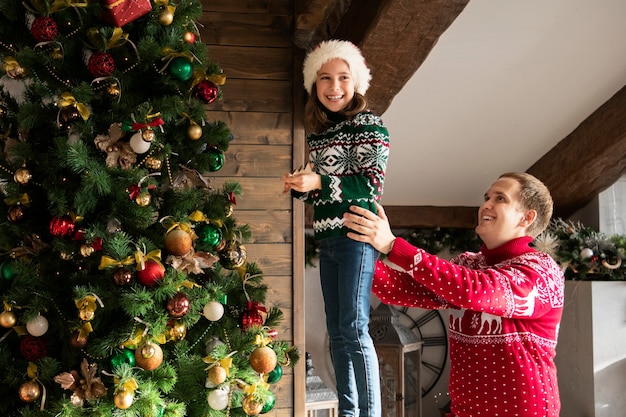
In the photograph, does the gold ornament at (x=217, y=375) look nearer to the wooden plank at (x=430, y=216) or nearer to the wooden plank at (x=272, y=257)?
the wooden plank at (x=272, y=257)

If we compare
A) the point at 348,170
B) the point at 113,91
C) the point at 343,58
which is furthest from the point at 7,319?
the point at 343,58

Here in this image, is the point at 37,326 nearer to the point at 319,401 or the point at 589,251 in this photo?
the point at 319,401

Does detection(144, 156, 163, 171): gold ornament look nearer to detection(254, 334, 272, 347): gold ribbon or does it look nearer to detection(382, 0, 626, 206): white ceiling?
detection(254, 334, 272, 347): gold ribbon

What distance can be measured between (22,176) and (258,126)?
134cm

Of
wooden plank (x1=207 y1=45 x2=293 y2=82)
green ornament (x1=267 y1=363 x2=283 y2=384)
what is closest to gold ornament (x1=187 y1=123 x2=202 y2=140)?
green ornament (x1=267 y1=363 x2=283 y2=384)

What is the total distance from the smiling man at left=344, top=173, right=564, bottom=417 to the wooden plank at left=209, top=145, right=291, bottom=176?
1.08m

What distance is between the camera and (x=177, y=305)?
161cm

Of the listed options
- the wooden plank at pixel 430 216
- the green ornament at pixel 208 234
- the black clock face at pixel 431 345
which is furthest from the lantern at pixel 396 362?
the green ornament at pixel 208 234

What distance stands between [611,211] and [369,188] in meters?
2.99

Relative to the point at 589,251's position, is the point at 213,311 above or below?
below

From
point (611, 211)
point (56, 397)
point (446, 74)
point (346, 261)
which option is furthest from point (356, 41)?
point (611, 211)

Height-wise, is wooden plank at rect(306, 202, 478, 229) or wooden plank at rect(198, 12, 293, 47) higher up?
wooden plank at rect(198, 12, 293, 47)

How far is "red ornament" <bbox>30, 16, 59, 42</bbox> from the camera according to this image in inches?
66.2

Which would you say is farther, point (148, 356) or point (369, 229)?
point (369, 229)
